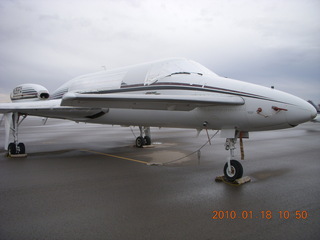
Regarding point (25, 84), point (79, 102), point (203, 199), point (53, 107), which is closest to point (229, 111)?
point (203, 199)

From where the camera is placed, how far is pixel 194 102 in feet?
20.4

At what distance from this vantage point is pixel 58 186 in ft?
21.9

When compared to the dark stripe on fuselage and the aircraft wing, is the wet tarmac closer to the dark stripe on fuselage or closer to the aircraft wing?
the aircraft wing

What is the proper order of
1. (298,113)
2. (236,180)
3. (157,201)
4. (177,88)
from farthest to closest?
(177,88) < (236,180) < (298,113) < (157,201)

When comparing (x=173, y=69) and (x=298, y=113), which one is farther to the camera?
(x=173, y=69)

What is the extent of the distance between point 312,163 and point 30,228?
871cm

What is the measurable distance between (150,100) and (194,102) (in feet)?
3.23

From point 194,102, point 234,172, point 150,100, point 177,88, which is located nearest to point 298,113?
point 234,172

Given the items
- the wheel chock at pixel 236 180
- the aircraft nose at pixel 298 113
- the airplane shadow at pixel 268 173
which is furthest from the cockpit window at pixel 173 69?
the airplane shadow at pixel 268 173

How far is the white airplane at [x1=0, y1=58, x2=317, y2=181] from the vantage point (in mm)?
5965

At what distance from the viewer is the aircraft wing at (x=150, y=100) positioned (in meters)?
6.12

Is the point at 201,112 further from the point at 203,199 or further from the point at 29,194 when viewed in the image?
the point at 29,194

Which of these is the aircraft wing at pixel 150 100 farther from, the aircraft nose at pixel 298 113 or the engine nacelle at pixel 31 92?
the engine nacelle at pixel 31 92

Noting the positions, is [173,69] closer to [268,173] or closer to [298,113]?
[298,113]
